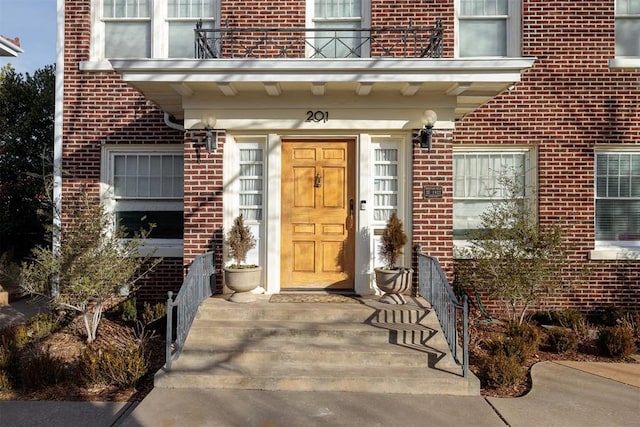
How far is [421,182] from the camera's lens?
6.43 metres

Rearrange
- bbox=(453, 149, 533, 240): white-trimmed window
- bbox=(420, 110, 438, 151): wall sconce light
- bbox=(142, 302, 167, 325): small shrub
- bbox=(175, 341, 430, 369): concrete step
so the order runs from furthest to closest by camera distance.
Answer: bbox=(453, 149, 533, 240): white-trimmed window
bbox=(142, 302, 167, 325): small shrub
bbox=(420, 110, 438, 151): wall sconce light
bbox=(175, 341, 430, 369): concrete step

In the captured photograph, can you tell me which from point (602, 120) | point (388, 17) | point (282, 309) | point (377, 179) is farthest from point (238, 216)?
point (602, 120)

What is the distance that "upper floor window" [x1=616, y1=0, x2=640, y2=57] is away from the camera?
7.58 m

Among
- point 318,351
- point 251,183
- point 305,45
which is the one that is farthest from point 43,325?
point 305,45

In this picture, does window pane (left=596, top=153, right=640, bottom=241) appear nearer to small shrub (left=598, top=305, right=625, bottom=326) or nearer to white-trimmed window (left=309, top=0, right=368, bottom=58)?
small shrub (left=598, top=305, right=625, bottom=326)

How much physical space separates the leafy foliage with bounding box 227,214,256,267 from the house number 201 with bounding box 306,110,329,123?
169cm

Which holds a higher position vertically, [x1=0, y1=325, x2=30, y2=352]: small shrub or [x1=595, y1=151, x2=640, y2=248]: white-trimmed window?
[x1=595, y1=151, x2=640, y2=248]: white-trimmed window

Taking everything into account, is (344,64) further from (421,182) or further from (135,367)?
(135,367)

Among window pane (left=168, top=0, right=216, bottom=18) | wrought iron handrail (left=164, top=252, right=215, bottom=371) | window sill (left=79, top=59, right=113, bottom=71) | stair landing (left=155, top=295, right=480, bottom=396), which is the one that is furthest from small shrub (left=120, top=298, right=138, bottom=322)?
window pane (left=168, top=0, right=216, bottom=18)

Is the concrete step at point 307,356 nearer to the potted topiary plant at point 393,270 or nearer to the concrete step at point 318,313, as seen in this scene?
the concrete step at point 318,313

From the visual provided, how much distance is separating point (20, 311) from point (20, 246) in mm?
4024

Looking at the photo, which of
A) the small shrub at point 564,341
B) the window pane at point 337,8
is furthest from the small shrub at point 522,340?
the window pane at point 337,8

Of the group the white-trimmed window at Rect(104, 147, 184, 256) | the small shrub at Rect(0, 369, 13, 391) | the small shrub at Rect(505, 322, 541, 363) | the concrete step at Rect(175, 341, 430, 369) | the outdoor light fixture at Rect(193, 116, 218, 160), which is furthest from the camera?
the white-trimmed window at Rect(104, 147, 184, 256)

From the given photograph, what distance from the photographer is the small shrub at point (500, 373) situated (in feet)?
16.0
